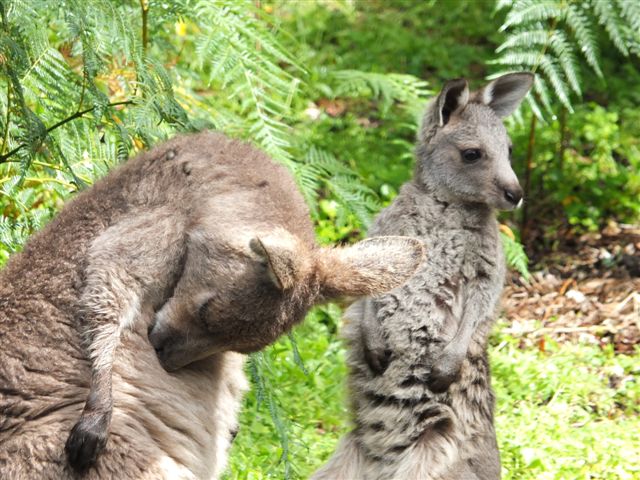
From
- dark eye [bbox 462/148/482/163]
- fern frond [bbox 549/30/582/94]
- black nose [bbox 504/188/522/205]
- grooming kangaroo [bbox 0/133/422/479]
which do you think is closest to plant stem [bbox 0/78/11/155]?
grooming kangaroo [bbox 0/133/422/479]

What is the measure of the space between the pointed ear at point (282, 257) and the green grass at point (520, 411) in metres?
1.77

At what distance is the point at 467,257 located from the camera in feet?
21.1

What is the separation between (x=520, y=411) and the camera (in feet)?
25.6

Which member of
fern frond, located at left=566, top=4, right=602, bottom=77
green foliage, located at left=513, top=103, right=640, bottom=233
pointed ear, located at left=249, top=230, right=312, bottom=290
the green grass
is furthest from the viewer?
green foliage, located at left=513, top=103, right=640, bottom=233

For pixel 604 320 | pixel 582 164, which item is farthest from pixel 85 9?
pixel 582 164

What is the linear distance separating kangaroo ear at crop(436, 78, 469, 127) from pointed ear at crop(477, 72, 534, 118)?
25cm

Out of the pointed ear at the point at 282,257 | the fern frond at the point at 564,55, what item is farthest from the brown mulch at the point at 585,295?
the pointed ear at the point at 282,257

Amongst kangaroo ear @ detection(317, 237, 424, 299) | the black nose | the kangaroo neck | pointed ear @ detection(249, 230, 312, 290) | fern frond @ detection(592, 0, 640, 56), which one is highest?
fern frond @ detection(592, 0, 640, 56)

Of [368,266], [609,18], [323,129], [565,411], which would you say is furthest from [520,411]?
[323,129]

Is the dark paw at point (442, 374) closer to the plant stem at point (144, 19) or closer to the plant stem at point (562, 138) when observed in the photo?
the plant stem at point (144, 19)

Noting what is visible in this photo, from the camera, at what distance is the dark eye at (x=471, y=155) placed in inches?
257

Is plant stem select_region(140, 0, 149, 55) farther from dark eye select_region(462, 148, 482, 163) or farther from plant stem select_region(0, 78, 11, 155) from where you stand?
dark eye select_region(462, 148, 482, 163)

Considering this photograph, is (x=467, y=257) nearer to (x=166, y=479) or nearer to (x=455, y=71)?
(x=166, y=479)

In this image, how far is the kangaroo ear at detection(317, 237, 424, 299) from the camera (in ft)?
15.9
